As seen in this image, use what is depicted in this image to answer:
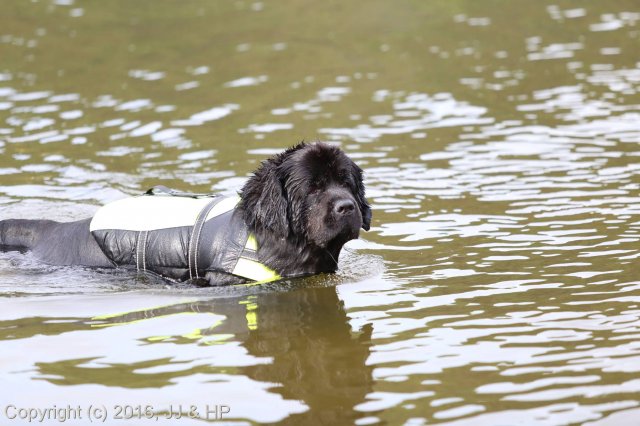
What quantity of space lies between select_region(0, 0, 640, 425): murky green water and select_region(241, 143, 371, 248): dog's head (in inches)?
21.5

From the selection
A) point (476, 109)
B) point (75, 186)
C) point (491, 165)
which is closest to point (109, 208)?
point (75, 186)

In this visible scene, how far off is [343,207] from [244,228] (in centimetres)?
95

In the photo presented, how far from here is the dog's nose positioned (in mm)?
7941

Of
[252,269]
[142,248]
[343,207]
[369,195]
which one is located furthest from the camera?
[369,195]

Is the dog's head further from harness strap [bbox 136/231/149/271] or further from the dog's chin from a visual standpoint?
harness strap [bbox 136/231/149/271]

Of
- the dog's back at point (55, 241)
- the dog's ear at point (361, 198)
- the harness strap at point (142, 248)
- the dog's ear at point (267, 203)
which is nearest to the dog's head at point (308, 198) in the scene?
the dog's ear at point (267, 203)

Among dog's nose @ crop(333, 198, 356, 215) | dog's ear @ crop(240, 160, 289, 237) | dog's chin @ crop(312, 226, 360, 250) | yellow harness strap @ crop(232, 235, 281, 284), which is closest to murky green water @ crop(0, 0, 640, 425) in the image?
yellow harness strap @ crop(232, 235, 281, 284)

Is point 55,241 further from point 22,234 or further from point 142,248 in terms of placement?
point 142,248

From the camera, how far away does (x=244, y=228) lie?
8375 millimetres

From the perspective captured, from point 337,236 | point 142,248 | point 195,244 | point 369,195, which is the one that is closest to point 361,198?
point 337,236

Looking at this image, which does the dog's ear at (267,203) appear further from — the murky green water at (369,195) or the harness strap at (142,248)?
the harness strap at (142,248)

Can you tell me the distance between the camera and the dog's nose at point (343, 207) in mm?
7941

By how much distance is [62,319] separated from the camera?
302 inches

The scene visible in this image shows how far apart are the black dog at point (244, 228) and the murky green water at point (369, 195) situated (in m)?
0.23
